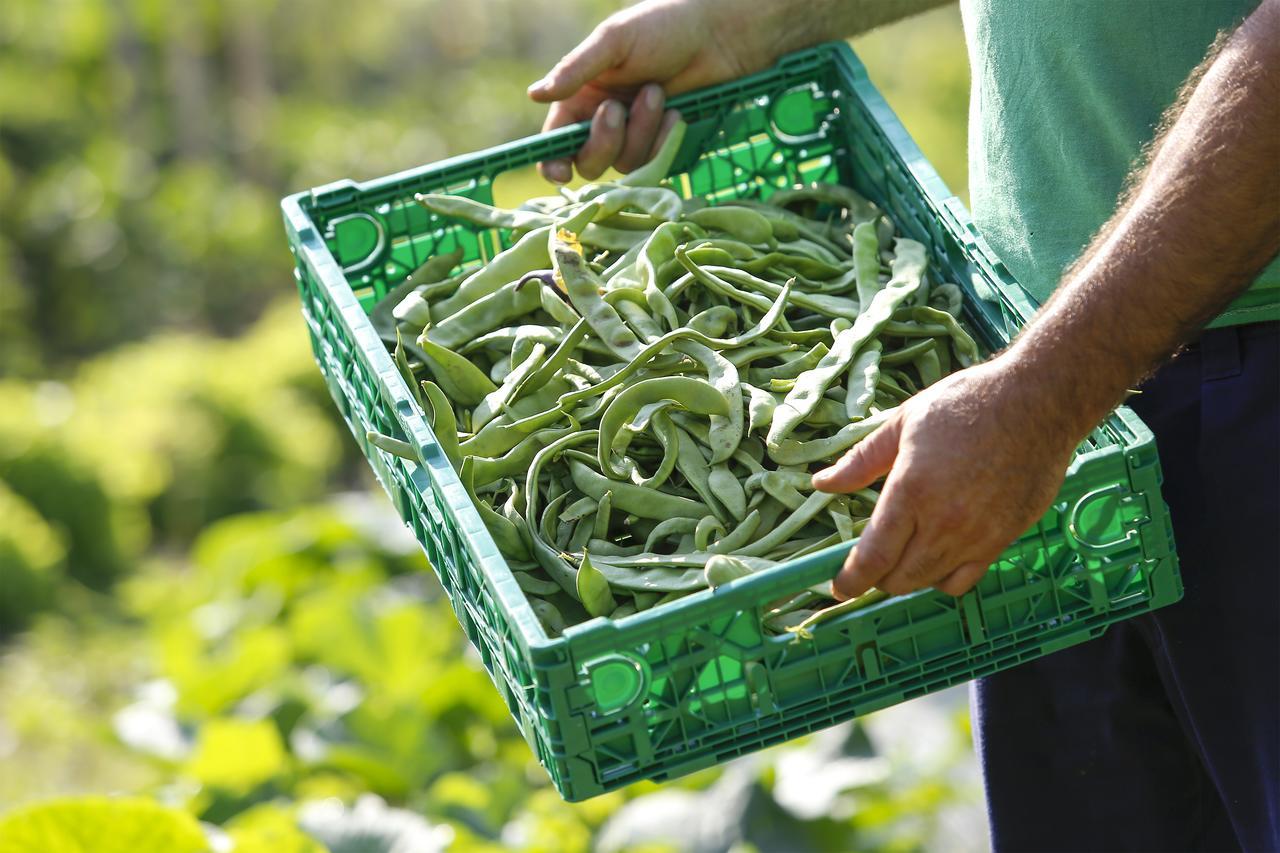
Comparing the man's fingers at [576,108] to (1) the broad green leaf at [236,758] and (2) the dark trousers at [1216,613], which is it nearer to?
(2) the dark trousers at [1216,613]

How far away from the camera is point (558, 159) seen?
7.39 ft

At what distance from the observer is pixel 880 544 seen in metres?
1.42

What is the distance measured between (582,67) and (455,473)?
2.65ft

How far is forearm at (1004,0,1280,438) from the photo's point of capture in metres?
1.41

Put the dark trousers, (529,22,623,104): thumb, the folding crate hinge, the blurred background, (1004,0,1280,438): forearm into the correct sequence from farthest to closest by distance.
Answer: the blurred background, (529,22,623,104): thumb, the folding crate hinge, the dark trousers, (1004,0,1280,438): forearm

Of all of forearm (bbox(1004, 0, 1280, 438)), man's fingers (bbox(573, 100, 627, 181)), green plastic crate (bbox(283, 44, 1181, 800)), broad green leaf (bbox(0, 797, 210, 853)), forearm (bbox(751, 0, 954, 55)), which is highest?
forearm (bbox(751, 0, 954, 55))

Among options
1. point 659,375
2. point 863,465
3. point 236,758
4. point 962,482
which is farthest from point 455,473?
point 236,758

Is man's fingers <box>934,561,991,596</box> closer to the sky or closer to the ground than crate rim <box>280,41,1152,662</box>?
closer to the ground

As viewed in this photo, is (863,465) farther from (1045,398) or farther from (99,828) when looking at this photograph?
(99,828)

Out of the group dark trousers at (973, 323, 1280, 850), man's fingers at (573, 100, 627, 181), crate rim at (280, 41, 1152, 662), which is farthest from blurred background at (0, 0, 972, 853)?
A: man's fingers at (573, 100, 627, 181)

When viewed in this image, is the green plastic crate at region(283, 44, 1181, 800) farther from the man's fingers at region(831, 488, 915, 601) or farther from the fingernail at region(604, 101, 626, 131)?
the fingernail at region(604, 101, 626, 131)

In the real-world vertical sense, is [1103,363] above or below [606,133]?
below

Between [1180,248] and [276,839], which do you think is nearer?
[1180,248]

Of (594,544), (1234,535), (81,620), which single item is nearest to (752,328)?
(594,544)
